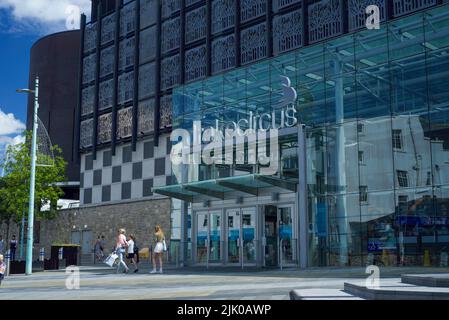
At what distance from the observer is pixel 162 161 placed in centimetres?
4156

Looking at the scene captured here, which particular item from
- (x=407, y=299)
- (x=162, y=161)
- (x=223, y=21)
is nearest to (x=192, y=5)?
(x=223, y=21)

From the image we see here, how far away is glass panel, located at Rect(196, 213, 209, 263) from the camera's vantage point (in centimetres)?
2641

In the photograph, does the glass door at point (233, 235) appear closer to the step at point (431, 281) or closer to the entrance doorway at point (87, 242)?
the step at point (431, 281)

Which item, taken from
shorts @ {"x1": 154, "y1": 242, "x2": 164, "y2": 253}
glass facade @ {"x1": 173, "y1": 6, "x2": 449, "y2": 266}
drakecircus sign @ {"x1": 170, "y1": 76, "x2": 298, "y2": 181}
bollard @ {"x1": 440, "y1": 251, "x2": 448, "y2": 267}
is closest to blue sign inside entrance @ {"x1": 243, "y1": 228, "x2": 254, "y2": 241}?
glass facade @ {"x1": 173, "y1": 6, "x2": 449, "y2": 266}

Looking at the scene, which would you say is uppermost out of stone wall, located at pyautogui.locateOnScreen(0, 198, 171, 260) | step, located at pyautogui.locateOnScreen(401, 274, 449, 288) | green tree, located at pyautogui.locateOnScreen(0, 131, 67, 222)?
green tree, located at pyautogui.locateOnScreen(0, 131, 67, 222)

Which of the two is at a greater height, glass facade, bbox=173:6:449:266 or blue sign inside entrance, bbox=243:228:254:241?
glass facade, bbox=173:6:449:266

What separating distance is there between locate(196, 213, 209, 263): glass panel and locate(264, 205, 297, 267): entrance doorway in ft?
11.6

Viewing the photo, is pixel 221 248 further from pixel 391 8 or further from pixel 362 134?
pixel 391 8

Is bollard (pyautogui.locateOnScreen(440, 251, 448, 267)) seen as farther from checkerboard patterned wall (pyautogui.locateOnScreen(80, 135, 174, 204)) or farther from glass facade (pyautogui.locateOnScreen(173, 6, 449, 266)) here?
checkerboard patterned wall (pyautogui.locateOnScreen(80, 135, 174, 204))

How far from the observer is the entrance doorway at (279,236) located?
75.2 ft

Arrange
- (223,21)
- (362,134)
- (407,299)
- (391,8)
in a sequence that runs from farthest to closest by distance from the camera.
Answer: (223,21), (391,8), (362,134), (407,299)

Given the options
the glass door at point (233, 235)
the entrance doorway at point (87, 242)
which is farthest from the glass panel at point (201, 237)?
the entrance doorway at point (87, 242)

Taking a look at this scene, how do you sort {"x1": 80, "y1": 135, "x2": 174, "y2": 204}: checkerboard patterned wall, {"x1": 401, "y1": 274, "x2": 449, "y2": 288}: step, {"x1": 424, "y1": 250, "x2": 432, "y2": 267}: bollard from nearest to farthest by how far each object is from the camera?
1. {"x1": 401, "y1": 274, "x2": 449, "y2": 288}: step
2. {"x1": 424, "y1": 250, "x2": 432, "y2": 267}: bollard
3. {"x1": 80, "y1": 135, "x2": 174, "y2": 204}: checkerboard patterned wall

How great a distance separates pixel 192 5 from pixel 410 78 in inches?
940
